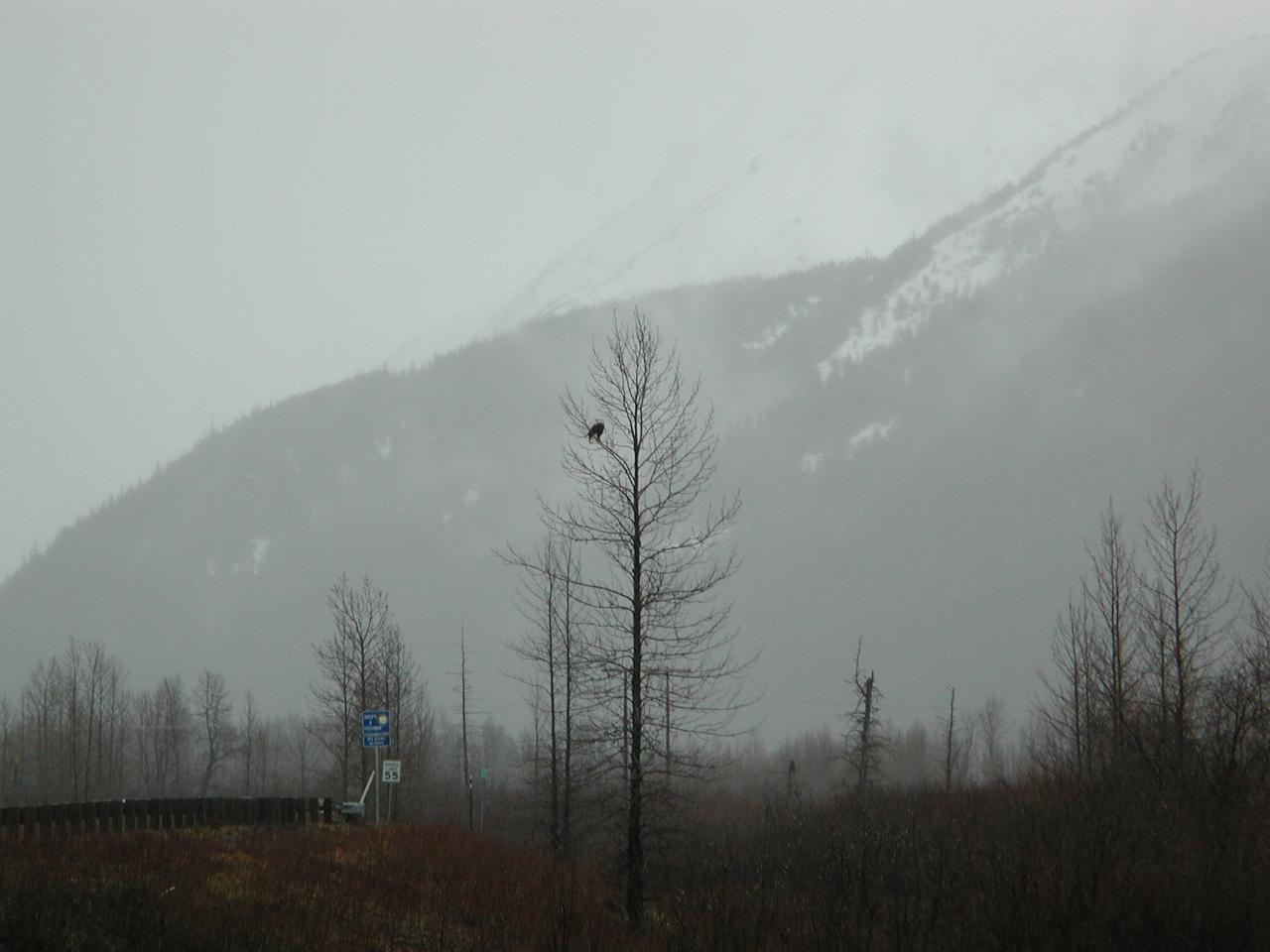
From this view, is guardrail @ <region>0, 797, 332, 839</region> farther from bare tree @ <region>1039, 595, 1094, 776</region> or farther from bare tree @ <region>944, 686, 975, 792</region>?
bare tree @ <region>944, 686, 975, 792</region>

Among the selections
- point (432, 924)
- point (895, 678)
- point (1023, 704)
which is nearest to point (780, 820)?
point (432, 924)

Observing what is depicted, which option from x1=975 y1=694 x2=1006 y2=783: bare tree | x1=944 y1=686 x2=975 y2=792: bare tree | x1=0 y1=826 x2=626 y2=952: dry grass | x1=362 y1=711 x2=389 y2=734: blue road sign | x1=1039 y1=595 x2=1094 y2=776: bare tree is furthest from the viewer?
x1=975 y1=694 x2=1006 y2=783: bare tree

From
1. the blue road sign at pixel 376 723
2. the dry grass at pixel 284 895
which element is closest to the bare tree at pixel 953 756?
the blue road sign at pixel 376 723

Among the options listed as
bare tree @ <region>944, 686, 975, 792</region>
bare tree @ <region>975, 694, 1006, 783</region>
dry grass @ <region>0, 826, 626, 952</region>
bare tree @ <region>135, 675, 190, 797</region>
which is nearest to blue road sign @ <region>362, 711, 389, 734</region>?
dry grass @ <region>0, 826, 626, 952</region>

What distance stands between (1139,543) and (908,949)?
184575 mm

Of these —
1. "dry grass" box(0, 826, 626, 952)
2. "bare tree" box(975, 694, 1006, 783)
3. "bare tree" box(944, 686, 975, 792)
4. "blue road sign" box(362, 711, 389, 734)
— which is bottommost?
"bare tree" box(975, 694, 1006, 783)

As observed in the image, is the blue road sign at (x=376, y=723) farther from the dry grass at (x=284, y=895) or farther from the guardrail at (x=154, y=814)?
the dry grass at (x=284, y=895)

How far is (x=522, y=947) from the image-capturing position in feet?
50.0

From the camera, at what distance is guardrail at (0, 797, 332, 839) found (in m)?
18.8

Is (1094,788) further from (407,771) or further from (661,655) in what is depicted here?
(407,771)

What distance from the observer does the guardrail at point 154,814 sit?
61.5 ft

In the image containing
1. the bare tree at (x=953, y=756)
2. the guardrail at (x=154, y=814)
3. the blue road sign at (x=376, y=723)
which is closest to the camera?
the guardrail at (x=154, y=814)

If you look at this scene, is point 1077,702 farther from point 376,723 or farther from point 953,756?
point 953,756

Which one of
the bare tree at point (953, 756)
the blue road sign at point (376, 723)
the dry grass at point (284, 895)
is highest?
the blue road sign at point (376, 723)
